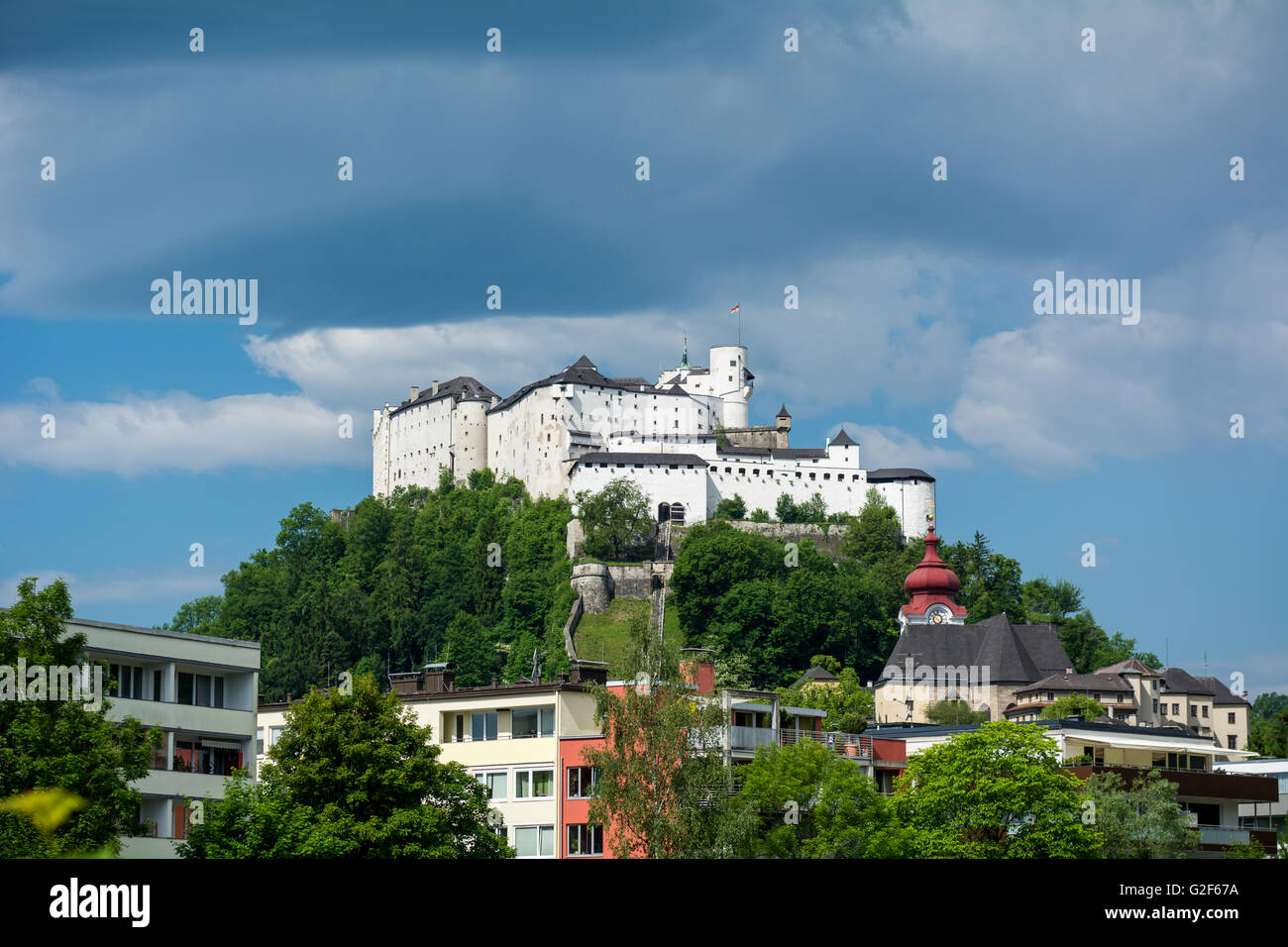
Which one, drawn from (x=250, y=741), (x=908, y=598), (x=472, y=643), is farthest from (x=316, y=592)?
(x=250, y=741)

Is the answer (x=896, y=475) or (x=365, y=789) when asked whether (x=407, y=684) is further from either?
(x=896, y=475)

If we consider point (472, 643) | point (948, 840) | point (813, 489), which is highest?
point (813, 489)

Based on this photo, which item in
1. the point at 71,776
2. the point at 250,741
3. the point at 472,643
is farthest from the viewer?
the point at 472,643

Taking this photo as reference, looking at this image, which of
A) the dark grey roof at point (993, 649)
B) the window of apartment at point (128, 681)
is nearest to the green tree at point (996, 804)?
the window of apartment at point (128, 681)

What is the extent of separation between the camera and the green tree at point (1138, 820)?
44.8 m

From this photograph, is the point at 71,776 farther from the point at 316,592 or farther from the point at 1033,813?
the point at 316,592

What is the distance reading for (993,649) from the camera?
110375 mm

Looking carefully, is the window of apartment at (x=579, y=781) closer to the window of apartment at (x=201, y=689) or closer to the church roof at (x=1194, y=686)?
the window of apartment at (x=201, y=689)

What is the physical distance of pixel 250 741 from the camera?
43.2m

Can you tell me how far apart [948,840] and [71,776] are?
23.7 m

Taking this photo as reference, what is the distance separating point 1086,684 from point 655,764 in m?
68.9

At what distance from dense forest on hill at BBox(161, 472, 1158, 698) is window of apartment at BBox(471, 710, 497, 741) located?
64.2 meters

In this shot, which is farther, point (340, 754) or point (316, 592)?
point (316, 592)
